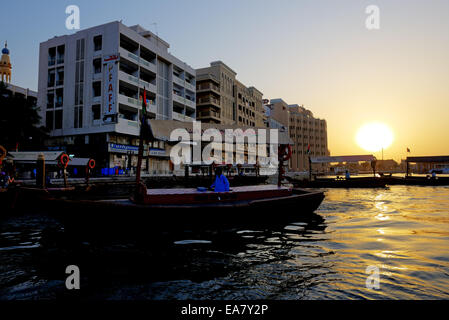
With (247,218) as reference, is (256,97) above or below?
above

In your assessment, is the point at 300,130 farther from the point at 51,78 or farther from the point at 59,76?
the point at 51,78

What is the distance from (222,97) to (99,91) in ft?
101

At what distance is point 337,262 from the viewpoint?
199 inches

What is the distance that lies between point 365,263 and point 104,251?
5.34 meters

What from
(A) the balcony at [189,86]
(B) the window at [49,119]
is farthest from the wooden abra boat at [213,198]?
(A) the balcony at [189,86]

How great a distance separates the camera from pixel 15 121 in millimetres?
29859

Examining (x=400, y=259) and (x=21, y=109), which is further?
(x=21, y=109)

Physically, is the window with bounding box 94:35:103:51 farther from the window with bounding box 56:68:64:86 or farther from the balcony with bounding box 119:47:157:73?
the window with bounding box 56:68:64:86

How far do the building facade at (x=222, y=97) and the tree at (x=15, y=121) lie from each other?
102ft

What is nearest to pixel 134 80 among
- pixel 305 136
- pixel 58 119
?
pixel 58 119

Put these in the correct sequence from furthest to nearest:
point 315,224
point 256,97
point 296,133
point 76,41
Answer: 1. point 296,133
2. point 256,97
3. point 76,41
4. point 315,224

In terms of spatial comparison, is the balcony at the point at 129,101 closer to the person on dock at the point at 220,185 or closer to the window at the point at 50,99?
the window at the point at 50,99
